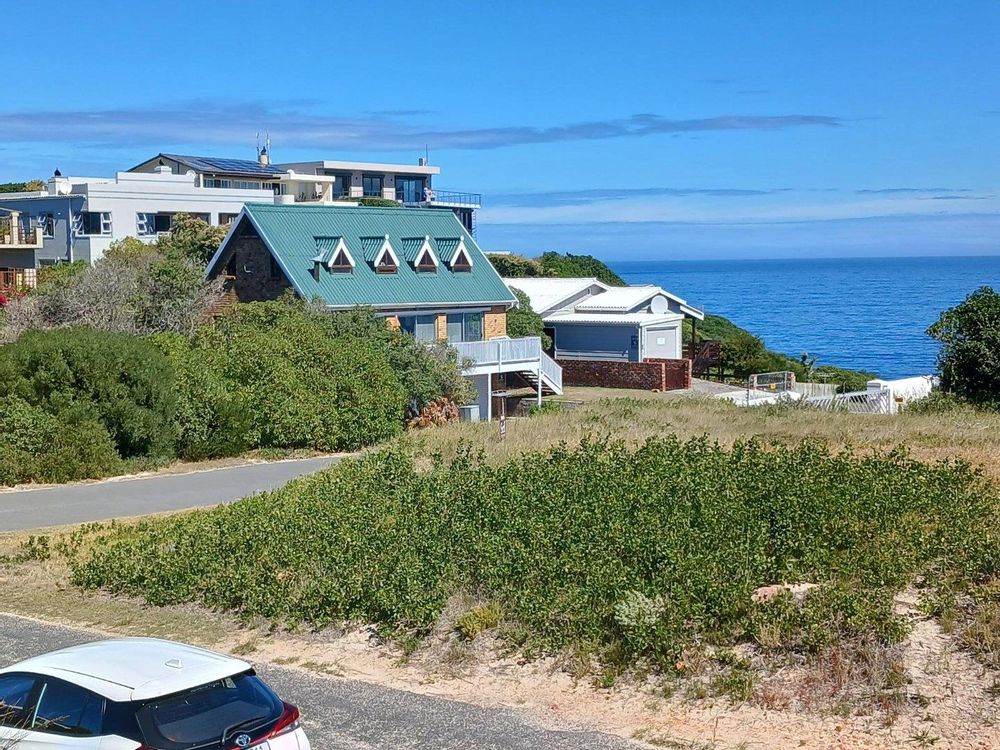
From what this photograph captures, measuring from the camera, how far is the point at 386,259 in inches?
1657

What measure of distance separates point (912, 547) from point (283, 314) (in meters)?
24.5

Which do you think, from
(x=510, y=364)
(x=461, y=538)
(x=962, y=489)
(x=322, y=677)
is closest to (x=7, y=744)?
(x=322, y=677)

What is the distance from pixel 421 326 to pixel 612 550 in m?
30.2

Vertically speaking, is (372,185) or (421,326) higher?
(372,185)

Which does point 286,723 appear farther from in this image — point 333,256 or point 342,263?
point 342,263

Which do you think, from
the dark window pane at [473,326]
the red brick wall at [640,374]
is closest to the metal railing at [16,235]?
the dark window pane at [473,326]

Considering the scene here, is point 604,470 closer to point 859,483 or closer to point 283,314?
point 859,483

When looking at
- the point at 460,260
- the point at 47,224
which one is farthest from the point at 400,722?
the point at 47,224

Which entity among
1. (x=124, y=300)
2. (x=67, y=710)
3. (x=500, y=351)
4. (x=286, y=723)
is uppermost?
(x=124, y=300)

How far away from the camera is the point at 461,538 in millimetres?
13406

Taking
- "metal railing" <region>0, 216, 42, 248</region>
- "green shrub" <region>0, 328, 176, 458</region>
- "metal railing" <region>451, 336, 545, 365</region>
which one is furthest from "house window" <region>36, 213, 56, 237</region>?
"green shrub" <region>0, 328, 176, 458</region>

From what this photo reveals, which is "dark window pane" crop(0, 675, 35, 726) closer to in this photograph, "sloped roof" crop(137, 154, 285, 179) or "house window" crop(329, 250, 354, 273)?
"house window" crop(329, 250, 354, 273)

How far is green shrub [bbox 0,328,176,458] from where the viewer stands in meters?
25.0

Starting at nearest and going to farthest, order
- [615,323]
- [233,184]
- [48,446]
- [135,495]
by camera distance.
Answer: [135,495], [48,446], [615,323], [233,184]
